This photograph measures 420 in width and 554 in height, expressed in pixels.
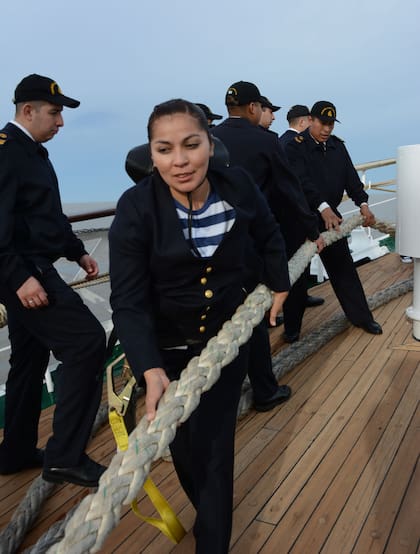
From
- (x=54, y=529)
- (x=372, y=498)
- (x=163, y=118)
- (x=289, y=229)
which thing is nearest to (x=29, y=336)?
(x=54, y=529)

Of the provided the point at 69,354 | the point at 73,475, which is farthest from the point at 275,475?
the point at 69,354

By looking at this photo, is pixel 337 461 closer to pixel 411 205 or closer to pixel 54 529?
pixel 54 529

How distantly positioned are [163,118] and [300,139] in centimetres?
194

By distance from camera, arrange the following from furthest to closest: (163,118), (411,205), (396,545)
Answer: (411,205)
(396,545)
(163,118)

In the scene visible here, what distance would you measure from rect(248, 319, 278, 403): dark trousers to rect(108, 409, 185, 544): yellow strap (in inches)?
36.5

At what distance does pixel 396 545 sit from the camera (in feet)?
4.56

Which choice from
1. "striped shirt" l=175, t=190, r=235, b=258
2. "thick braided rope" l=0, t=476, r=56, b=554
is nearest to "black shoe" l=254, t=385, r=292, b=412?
"thick braided rope" l=0, t=476, r=56, b=554

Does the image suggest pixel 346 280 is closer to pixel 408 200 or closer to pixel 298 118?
pixel 408 200

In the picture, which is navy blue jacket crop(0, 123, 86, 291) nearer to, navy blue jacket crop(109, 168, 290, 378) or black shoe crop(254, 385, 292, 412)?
navy blue jacket crop(109, 168, 290, 378)

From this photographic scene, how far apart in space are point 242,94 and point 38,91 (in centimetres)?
86

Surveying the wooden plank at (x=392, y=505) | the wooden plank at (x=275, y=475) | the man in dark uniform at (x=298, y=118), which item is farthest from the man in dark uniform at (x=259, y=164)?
the man in dark uniform at (x=298, y=118)

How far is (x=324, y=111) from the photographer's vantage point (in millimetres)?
2805

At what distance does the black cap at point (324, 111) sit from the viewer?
9.18 ft

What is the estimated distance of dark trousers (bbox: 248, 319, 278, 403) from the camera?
2.24m
